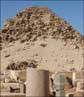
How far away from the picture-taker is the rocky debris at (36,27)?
242 ft

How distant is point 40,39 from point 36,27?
2656mm

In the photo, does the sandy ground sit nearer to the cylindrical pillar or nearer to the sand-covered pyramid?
the sand-covered pyramid

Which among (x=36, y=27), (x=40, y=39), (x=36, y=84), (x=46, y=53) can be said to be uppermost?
(x=36, y=27)

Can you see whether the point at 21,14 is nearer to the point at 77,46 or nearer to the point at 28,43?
the point at 28,43

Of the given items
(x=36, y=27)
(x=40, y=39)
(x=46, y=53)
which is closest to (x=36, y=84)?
(x=46, y=53)

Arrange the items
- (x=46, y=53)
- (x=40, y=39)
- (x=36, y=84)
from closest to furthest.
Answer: (x=36, y=84), (x=46, y=53), (x=40, y=39)

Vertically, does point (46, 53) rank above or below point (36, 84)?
above

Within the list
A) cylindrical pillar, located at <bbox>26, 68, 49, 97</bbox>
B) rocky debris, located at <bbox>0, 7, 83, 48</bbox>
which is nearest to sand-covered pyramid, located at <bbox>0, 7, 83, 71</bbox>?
rocky debris, located at <bbox>0, 7, 83, 48</bbox>

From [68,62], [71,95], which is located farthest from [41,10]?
[71,95]

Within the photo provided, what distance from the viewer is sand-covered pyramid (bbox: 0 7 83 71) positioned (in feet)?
221

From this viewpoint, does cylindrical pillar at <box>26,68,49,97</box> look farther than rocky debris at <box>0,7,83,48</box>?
No

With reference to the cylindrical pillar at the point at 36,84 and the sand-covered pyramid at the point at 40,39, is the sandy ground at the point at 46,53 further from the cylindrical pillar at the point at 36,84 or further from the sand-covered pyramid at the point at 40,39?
the cylindrical pillar at the point at 36,84

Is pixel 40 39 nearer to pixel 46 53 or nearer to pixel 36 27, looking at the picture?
pixel 36 27

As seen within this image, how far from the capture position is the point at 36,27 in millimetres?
76688
